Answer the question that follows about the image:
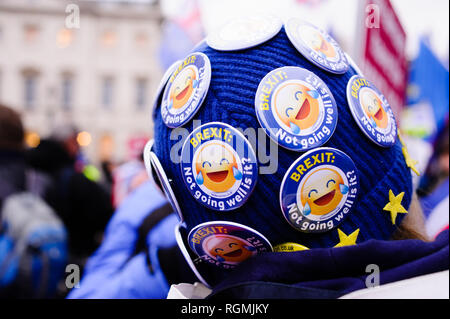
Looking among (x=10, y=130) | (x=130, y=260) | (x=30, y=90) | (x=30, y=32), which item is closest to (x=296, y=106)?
(x=130, y=260)

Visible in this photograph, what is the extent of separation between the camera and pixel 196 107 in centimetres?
88

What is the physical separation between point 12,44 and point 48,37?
7.15 feet

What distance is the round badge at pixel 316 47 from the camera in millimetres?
897

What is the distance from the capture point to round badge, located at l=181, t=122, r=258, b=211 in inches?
33.1

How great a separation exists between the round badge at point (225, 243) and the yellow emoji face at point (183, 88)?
0.27 metres

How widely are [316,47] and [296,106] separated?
0.16m

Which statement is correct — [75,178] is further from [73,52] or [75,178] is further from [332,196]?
[73,52]

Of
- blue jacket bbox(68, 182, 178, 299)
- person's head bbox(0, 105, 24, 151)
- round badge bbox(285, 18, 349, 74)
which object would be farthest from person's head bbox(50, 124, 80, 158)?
round badge bbox(285, 18, 349, 74)

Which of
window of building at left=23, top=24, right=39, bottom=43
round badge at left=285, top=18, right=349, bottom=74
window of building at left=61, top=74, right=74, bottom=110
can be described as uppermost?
window of building at left=23, top=24, right=39, bottom=43

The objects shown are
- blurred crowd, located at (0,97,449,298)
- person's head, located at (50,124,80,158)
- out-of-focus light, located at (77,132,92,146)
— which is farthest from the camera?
out-of-focus light, located at (77,132,92,146)

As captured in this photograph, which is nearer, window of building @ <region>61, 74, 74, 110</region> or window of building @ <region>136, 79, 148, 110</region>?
window of building @ <region>61, 74, 74, 110</region>

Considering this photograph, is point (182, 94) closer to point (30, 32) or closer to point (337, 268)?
point (337, 268)

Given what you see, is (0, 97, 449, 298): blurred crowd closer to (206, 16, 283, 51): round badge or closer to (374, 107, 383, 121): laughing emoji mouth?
(374, 107, 383, 121): laughing emoji mouth
